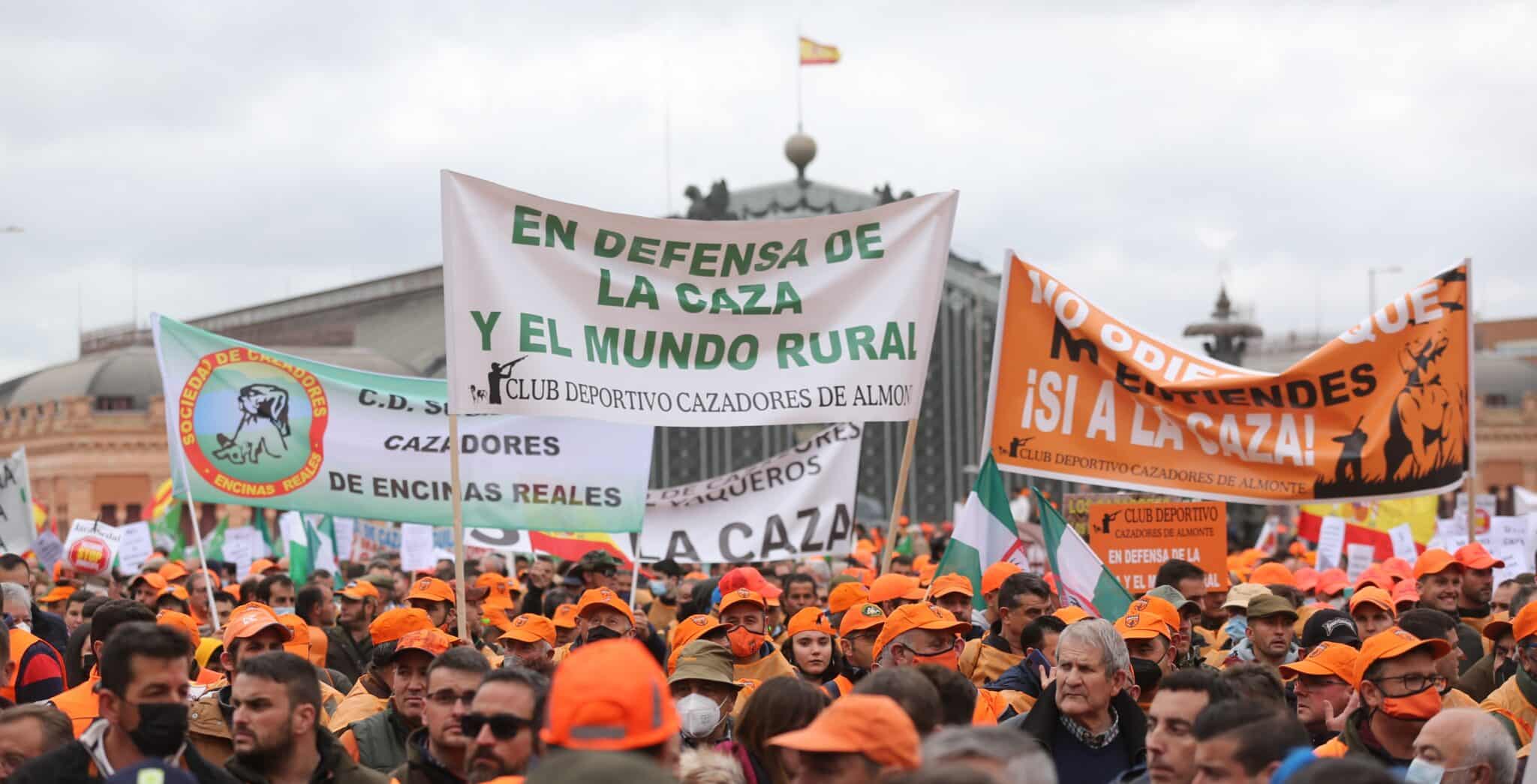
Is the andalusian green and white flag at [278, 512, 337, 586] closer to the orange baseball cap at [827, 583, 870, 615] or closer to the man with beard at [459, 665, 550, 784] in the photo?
the orange baseball cap at [827, 583, 870, 615]

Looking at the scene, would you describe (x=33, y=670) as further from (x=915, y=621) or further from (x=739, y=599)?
(x=915, y=621)

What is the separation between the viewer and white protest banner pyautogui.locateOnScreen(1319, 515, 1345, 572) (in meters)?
17.6

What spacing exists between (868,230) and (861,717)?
6.04 m

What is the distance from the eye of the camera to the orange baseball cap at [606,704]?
135 inches

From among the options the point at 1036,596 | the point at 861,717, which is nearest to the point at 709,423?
the point at 1036,596

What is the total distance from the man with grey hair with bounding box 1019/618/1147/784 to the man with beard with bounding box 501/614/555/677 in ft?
9.46

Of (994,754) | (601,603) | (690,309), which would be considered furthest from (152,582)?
(994,754)

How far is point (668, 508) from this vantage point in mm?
14156

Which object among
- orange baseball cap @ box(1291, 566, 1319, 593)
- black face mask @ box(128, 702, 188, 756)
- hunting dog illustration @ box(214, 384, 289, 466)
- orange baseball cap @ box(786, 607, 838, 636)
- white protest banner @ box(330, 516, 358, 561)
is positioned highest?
hunting dog illustration @ box(214, 384, 289, 466)

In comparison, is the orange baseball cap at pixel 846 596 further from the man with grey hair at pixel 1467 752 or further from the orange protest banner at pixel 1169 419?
the man with grey hair at pixel 1467 752

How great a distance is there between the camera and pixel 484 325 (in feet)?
29.2

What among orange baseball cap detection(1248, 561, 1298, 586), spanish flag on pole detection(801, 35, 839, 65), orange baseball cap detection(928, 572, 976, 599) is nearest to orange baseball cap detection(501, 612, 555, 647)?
orange baseball cap detection(928, 572, 976, 599)

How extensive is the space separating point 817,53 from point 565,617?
28679 millimetres

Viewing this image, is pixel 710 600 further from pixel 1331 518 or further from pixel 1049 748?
pixel 1331 518
